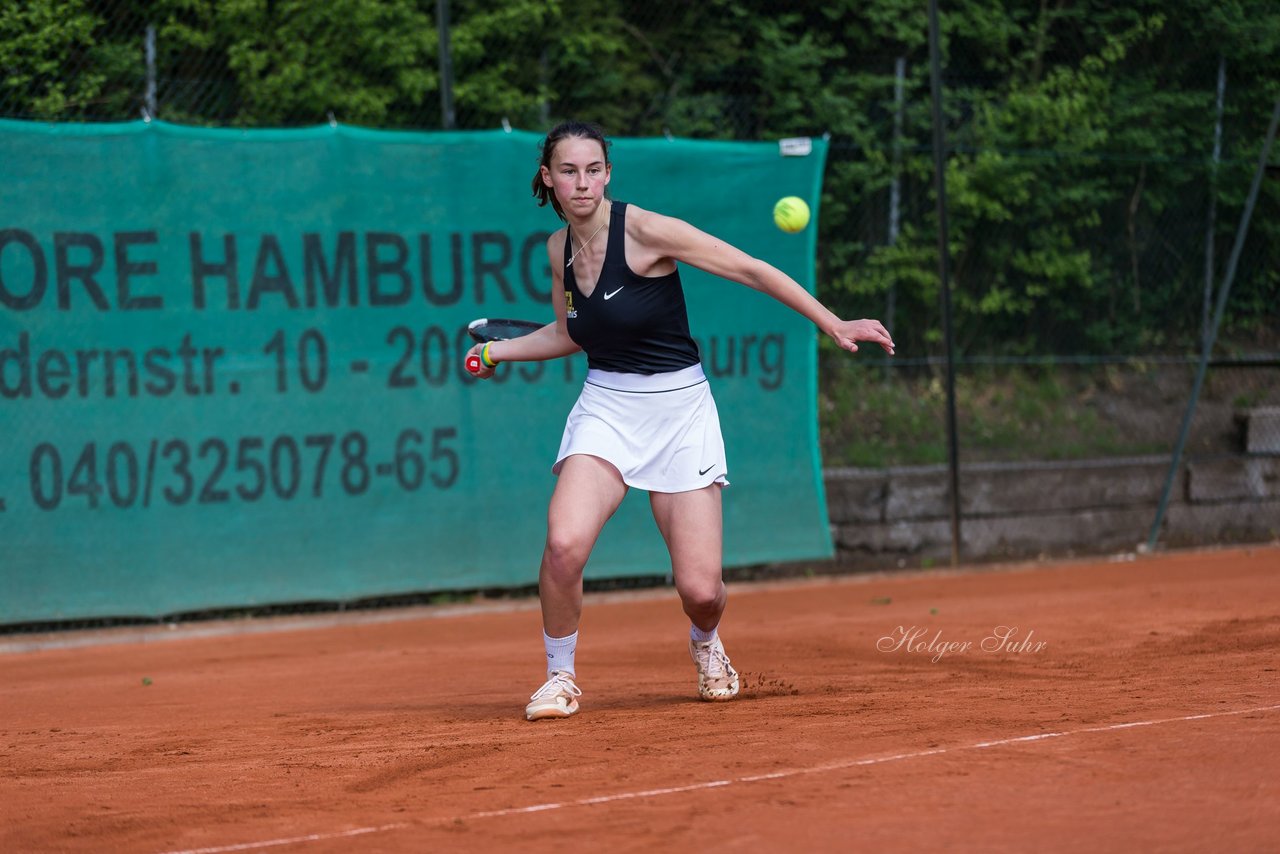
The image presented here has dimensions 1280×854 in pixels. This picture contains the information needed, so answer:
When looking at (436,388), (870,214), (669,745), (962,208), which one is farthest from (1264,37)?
(669,745)

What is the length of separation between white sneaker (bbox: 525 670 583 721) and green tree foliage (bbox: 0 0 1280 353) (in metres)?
4.76

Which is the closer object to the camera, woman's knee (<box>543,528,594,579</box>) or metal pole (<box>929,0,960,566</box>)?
woman's knee (<box>543,528,594,579</box>)

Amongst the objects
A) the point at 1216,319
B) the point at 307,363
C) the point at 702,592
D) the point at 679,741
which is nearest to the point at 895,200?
the point at 1216,319

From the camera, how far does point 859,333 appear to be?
4.16 metres

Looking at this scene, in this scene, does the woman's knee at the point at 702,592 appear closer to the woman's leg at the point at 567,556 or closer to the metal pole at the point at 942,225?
the woman's leg at the point at 567,556

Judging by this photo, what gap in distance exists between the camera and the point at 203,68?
824cm

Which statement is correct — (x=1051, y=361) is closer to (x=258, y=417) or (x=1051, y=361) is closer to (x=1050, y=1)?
(x=1050, y=1)

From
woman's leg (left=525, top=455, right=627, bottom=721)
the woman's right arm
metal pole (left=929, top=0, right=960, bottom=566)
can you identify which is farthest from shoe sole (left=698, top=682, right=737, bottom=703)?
metal pole (left=929, top=0, right=960, bottom=566)

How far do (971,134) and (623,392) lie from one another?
20.1ft

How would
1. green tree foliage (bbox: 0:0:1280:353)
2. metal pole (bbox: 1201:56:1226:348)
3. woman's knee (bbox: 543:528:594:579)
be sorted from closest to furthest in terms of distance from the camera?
woman's knee (bbox: 543:528:594:579) → green tree foliage (bbox: 0:0:1280:353) → metal pole (bbox: 1201:56:1226:348)

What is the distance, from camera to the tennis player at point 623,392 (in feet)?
14.6

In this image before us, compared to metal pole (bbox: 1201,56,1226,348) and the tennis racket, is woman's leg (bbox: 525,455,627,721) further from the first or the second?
metal pole (bbox: 1201,56,1226,348)

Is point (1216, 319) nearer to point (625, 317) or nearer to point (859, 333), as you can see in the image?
point (859, 333)

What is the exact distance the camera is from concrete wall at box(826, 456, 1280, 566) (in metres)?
8.68
